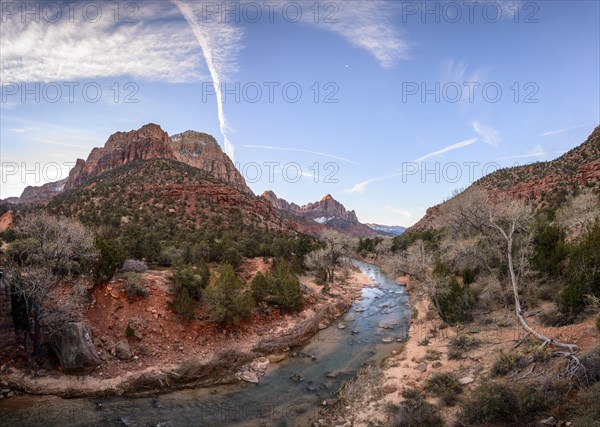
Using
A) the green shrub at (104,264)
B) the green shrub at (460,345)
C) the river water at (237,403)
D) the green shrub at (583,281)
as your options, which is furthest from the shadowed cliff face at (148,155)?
the green shrub at (583,281)

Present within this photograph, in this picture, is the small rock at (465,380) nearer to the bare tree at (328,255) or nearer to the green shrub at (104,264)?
the green shrub at (104,264)

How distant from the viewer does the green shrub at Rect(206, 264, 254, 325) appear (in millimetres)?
19375

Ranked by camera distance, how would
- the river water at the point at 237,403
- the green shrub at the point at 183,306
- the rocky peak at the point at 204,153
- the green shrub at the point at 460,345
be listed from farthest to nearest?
the rocky peak at the point at 204,153, the green shrub at the point at 183,306, the green shrub at the point at 460,345, the river water at the point at 237,403

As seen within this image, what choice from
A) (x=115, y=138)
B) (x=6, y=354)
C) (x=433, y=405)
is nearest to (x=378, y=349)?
(x=433, y=405)

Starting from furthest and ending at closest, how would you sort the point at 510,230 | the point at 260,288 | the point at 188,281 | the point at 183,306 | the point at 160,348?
the point at 260,288
the point at 188,281
the point at 183,306
the point at 510,230
the point at 160,348

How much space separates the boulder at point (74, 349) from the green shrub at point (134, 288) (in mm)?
3750

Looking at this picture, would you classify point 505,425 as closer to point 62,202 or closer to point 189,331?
point 189,331

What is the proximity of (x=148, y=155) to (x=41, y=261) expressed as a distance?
2972 inches

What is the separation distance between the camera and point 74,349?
1470 cm

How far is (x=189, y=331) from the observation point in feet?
61.9

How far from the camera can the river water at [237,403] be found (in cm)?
1226

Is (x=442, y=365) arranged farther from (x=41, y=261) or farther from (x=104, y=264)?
(x=41, y=261)

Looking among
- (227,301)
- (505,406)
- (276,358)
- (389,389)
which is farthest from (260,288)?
(505,406)

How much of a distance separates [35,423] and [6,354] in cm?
432
